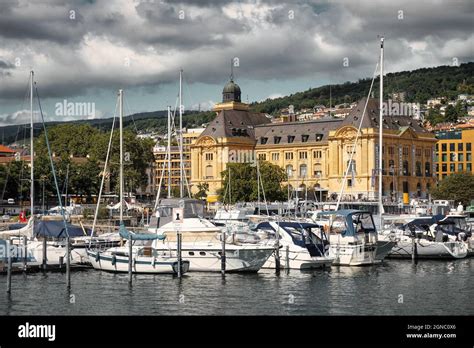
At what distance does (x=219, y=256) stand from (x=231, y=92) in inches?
5056

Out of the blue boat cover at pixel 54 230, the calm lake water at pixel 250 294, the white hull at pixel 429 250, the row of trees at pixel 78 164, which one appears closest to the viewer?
the calm lake water at pixel 250 294

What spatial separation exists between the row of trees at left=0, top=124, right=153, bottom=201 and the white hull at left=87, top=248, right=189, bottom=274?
54074 mm

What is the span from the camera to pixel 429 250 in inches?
2643

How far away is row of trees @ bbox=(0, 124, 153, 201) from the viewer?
125438 mm

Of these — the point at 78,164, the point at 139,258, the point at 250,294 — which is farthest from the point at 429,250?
the point at 78,164

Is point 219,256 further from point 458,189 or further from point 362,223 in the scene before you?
point 458,189

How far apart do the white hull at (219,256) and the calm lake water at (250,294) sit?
0.68 meters

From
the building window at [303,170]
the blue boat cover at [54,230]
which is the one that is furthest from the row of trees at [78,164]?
the blue boat cover at [54,230]

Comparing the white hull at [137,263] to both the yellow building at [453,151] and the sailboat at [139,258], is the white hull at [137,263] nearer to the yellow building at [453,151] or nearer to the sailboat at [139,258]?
the sailboat at [139,258]

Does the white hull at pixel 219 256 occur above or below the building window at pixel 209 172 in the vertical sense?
below

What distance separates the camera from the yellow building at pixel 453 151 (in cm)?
17125

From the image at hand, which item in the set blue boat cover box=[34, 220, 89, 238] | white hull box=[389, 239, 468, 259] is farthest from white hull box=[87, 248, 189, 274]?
white hull box=[389, 239, 468, 259]

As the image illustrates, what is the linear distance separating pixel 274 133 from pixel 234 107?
1461 cm
